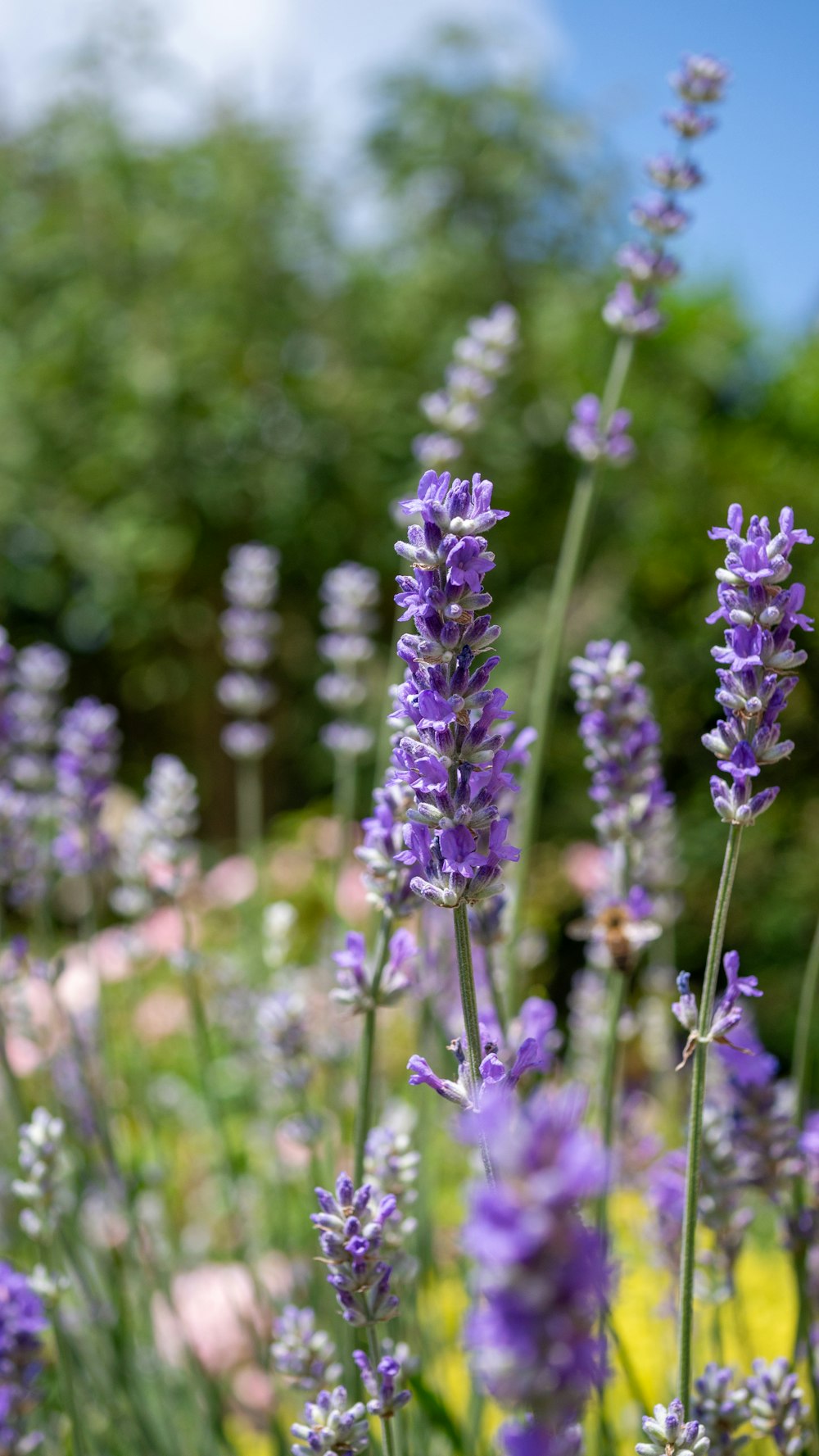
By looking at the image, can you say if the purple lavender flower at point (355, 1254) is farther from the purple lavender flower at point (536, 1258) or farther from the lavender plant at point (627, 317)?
the lavender plant at point (627, 317)

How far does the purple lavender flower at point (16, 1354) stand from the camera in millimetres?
1262

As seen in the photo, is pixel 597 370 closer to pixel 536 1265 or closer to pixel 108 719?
pixel 108 719

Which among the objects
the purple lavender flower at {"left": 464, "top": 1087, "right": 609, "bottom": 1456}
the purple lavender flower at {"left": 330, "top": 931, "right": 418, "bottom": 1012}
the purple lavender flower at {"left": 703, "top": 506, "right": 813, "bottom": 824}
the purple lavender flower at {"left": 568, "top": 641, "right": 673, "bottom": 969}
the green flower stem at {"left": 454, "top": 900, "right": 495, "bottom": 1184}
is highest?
the purple lavender flower at {"left": 568, "top": 641, "right": 673, "bottom": 969}

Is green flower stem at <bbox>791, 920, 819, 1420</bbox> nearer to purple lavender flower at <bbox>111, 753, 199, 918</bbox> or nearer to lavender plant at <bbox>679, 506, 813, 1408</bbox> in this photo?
lavender plant at <bbox>679, 506, 813, 1408</bbox>

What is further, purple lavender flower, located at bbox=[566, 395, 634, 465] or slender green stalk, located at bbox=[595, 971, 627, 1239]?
purple lavender flower, located at bbox=[566, 395, 634, 465]

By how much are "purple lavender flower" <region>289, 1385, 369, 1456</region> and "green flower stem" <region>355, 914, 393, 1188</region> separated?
0.20m

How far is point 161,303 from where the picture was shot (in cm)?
853

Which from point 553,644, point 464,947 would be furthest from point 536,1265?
point 553,644

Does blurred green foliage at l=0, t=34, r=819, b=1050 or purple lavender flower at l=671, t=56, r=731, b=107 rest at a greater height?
blurred green foliage at l=0, t=34, r=819, b=1050

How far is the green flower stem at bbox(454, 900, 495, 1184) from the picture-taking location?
753 mm

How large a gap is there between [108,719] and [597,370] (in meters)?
4.64

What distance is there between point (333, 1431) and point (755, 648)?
0.63m

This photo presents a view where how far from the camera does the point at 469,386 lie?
1917 millimetres

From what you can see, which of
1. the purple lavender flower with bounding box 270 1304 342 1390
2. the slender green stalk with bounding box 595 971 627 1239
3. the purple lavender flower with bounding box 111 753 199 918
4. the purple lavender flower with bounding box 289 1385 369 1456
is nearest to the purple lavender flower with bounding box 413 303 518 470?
the purple lavender flower with bounding box 111 753 199 918
